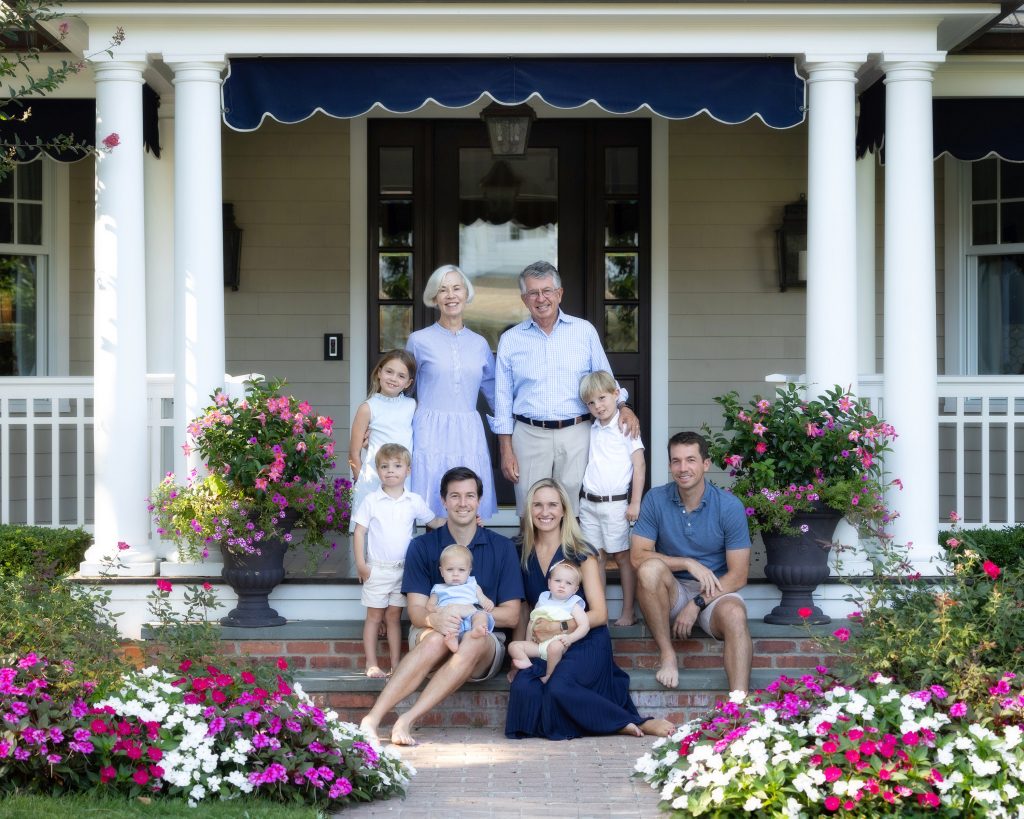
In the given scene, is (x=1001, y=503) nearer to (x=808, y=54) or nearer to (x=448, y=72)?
(x=808, y=54)

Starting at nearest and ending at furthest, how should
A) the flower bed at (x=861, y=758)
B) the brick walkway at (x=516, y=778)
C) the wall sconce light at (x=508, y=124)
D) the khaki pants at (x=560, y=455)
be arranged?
the flower bed at (x=861, y=758) → the brick walkway at (x=516, y=778) → the khaki pants at (x=560, y=455) → the wall sconce light at (x=508, y=124)

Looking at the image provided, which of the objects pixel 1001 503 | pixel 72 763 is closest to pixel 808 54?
pixel 1001 503

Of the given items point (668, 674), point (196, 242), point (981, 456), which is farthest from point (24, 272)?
point (981, 456)

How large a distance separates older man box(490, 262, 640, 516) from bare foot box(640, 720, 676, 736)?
1.03 metres

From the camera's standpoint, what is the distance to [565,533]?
5840 mm

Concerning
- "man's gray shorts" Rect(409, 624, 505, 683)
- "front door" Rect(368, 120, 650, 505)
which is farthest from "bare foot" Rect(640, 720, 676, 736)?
"front door" Rect(368, 120, 650, 505)

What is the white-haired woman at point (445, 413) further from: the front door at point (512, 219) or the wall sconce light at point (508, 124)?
the front door at point (512, 219)

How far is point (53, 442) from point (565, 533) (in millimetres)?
2724

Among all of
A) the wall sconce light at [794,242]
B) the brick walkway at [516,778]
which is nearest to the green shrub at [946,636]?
the brick walkway at [516,778]

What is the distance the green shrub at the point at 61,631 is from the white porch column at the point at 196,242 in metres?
1.14

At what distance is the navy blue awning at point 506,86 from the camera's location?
647cm

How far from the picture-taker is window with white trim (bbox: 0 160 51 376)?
8.24 m

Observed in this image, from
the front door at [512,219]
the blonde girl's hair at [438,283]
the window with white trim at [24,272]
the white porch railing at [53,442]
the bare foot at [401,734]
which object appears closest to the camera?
the bare foot at [401,734]

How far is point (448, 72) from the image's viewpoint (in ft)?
21.3
